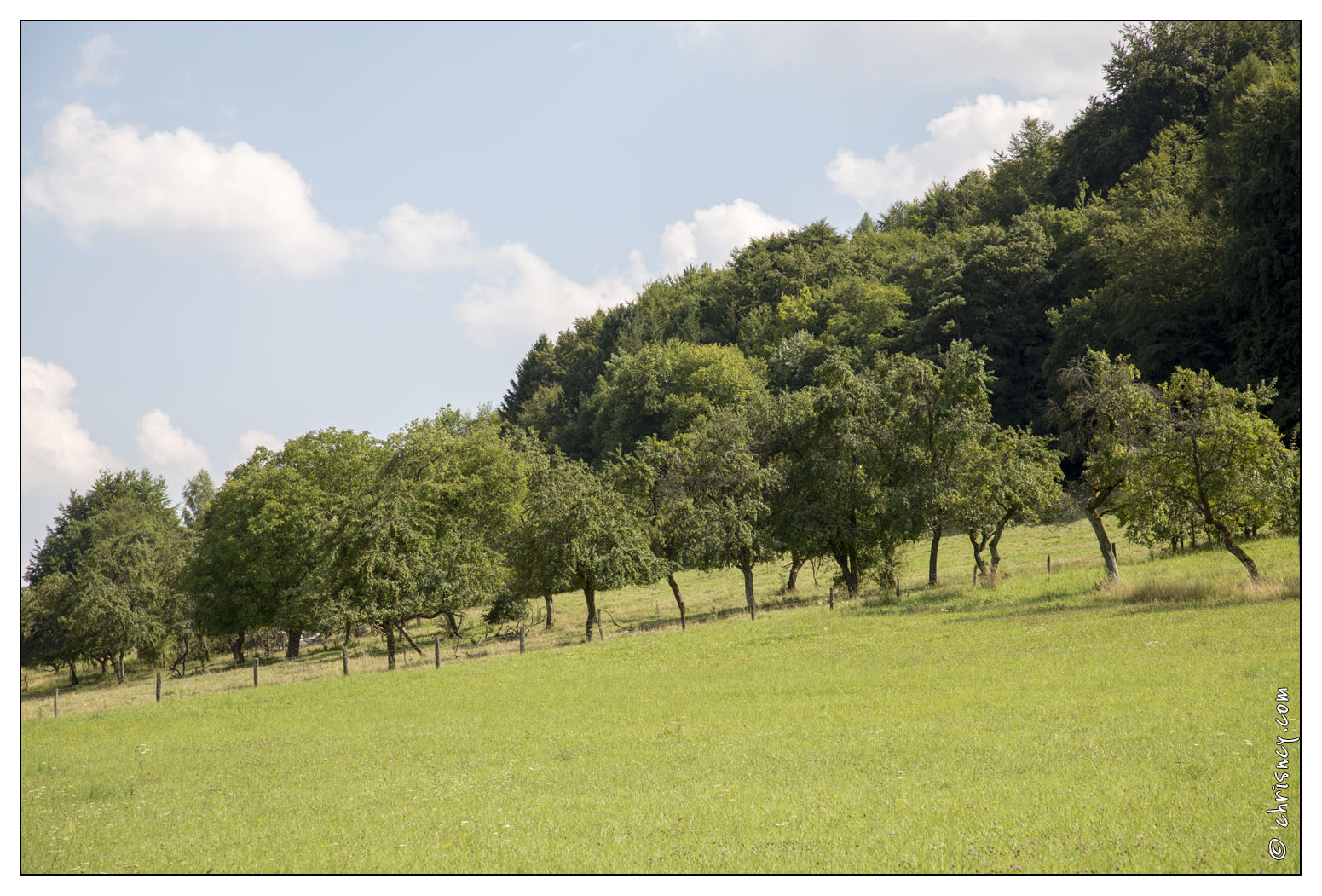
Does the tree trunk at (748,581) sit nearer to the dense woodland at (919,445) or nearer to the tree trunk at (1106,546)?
the dense woodland at (919,445)

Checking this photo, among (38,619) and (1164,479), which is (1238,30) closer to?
(1164,479)

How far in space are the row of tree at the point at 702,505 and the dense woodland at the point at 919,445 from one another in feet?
0.48

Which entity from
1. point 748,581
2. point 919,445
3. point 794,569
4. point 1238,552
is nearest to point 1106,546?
point 1238,552

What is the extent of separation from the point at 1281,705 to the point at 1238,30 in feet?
245

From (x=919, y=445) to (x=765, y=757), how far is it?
2711cm

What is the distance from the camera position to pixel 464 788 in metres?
13.5

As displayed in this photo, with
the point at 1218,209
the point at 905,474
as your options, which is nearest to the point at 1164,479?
the point at 905,474

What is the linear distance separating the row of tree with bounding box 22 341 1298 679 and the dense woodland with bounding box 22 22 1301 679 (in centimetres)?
15

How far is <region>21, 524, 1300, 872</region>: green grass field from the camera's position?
31.7 feet

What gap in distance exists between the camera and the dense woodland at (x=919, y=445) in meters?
33.2

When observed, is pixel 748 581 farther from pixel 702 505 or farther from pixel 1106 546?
pixel 1106 546

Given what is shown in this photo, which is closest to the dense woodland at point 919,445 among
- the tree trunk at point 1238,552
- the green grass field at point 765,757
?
the tree trunk at point 1238,552

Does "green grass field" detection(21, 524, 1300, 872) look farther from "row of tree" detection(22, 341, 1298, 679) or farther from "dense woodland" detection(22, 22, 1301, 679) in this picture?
"dense woodland" detection(22, 22, 1301, 679)

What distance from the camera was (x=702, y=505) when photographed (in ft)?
135
